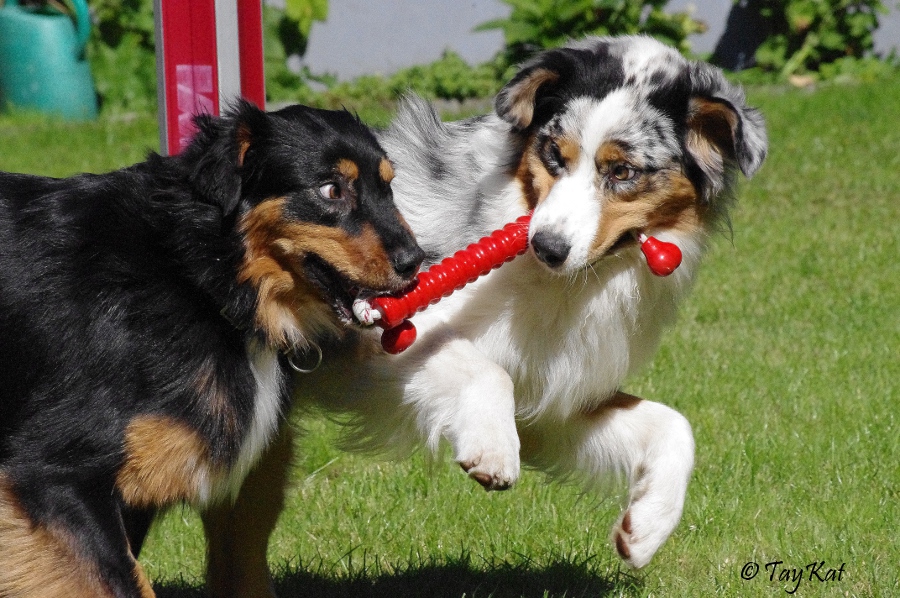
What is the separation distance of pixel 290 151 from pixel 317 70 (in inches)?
390

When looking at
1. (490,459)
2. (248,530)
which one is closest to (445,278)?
(490,459)

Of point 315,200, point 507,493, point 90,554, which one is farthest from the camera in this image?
point 507,493

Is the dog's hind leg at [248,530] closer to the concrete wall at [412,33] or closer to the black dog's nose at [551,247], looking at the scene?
the black dog's nose at [551,247]

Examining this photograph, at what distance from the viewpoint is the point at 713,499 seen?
504 cm

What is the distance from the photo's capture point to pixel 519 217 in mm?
4070

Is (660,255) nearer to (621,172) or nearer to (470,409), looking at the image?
(621,172)

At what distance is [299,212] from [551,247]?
2.72ft

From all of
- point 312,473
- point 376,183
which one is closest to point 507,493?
point 312,473

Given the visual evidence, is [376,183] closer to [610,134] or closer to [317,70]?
[610,134]

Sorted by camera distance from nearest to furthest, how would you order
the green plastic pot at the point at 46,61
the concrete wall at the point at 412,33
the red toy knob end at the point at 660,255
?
the red toy knob end at the point at 660,255 < the green plastic pot at the point at 46,61 < the concrete wall at the point at 412,33

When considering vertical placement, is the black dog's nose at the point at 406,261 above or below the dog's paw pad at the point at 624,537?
above

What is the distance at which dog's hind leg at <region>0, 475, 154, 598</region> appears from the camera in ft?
11.1

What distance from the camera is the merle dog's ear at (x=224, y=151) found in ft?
11.9

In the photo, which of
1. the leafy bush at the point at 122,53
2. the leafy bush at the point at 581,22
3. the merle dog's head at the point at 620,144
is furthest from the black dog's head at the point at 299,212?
the leafy bush at the point at 122,53
